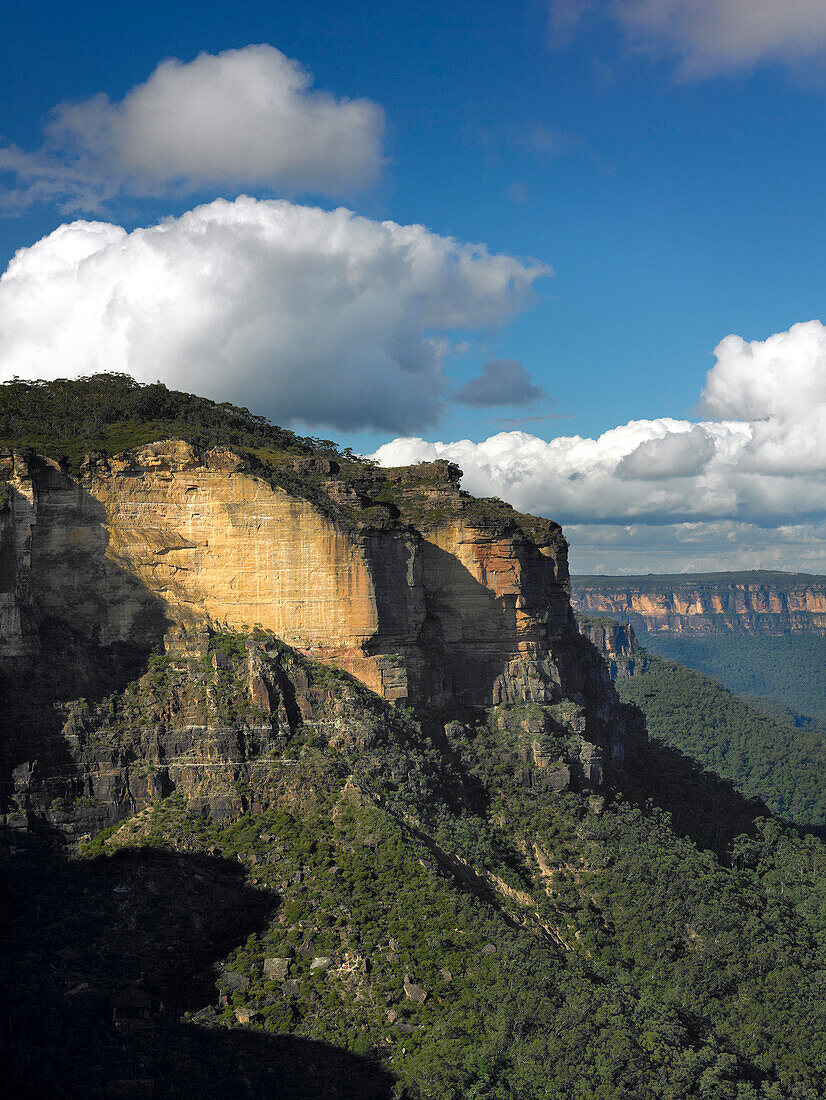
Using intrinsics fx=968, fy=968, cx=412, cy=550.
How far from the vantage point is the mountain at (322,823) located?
135ft

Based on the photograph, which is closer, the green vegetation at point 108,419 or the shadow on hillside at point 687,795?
the green vegetation at point 108,419

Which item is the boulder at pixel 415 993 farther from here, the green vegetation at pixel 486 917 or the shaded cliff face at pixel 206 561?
the shaded cliff face at pixel 206 561

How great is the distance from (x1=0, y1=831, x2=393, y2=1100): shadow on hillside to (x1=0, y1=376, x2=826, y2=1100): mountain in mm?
141

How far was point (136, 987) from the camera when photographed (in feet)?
→ 140

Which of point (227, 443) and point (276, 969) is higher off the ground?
point (227, 443)

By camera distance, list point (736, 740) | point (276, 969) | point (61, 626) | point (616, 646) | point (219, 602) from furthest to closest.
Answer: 1. point (616, 646)
2. point (736, 740)
3. point (219, 602)
4. point (61, 626)
5. point (276, 969)

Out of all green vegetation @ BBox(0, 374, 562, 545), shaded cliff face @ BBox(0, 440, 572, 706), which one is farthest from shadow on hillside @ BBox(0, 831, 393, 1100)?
green vegetation @ BBox(0, 374, 562, 545)

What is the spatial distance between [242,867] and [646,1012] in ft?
68.5

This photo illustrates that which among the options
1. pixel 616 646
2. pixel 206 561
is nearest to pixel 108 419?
pixel 206 561

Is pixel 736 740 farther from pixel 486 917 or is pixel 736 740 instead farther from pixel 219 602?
pixel 486 917

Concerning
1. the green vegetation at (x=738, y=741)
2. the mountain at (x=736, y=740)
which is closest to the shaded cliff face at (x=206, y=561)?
the mountain at (x=736, y=740)

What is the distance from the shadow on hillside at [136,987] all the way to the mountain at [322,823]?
5.6 inches

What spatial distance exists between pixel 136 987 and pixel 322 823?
1301cm

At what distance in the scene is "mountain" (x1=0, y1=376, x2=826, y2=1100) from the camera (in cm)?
4119
